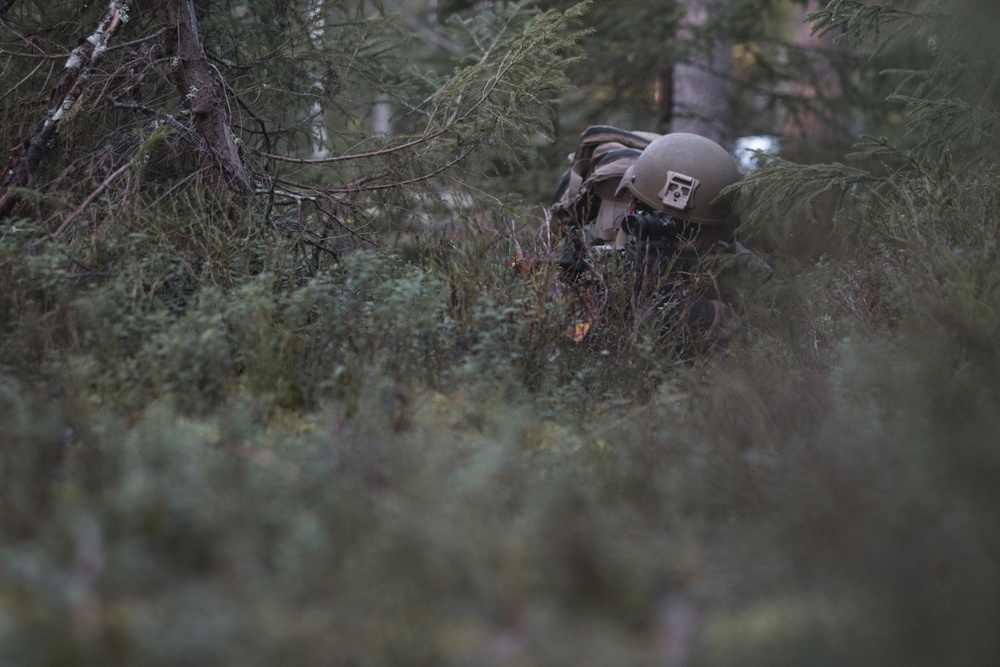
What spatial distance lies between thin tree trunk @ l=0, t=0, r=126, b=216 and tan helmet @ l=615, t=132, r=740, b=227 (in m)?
3.27

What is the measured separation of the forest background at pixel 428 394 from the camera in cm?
194

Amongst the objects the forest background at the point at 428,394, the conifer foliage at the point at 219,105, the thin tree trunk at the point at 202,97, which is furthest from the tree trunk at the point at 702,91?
the thin tree trunk at the point at 202,97

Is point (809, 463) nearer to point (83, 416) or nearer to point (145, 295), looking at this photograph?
point (83, 416)

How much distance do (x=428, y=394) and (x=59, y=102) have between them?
2740 millimetres

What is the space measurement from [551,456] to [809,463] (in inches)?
36.2

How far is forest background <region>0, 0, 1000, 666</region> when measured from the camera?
194 cm

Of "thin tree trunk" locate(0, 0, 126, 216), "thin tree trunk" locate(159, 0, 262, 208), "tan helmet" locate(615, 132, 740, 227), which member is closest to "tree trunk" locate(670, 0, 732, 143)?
"tan helmet" locate(615, 132, 740, 227)

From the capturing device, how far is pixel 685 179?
5.54m

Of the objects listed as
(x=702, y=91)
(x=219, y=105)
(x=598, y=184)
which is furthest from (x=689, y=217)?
(x=702, y=91)

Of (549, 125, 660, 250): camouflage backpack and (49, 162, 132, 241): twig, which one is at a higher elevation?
(49, 162, 132, 241): twig

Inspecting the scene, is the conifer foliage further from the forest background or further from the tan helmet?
the tan helmet

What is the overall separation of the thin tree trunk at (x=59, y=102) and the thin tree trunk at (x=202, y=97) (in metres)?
0.30

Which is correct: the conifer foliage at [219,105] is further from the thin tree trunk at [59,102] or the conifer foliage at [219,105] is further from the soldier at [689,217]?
the soldier at [689,217]

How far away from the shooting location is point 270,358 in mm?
3453
